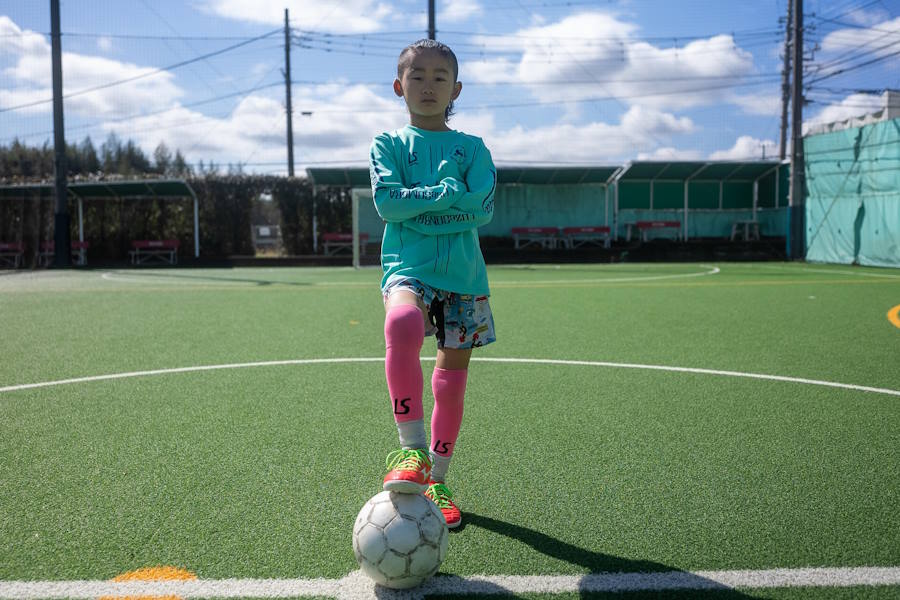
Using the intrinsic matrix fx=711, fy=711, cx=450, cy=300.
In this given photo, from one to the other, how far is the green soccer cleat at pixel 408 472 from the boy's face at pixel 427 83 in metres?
1.21

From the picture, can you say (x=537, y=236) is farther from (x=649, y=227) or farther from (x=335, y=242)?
(x=335, y=242)

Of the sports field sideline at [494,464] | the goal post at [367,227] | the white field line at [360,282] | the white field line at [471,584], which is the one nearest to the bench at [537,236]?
the goal post at [367,227]

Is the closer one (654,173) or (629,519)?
(629,519)

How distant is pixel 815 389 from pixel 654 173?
2163 centimetres

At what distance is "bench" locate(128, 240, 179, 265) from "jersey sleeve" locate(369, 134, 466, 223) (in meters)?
22.3

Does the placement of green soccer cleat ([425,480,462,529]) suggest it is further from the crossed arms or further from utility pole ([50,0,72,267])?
utility pole ([50,0,72,267])

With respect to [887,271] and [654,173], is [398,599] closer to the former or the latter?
[887,271]

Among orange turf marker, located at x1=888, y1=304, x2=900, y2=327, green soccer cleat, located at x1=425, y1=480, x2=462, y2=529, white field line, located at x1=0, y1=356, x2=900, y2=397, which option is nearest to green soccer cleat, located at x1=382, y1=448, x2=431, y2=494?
green soccer cleat, located at x1=425, y1=480, x2=462, y2=529

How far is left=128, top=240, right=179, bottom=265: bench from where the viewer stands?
2334 cm

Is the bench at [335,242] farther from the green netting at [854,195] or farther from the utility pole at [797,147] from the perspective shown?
the green netting at [854,195]

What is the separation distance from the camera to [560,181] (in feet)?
82.5

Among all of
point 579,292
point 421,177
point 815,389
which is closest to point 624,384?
point 815,389

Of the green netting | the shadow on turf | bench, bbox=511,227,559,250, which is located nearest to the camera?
the shadow on turf

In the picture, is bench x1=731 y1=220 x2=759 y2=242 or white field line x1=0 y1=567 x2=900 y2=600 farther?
bench x1=731 y1=220 x2=759 y2=242
